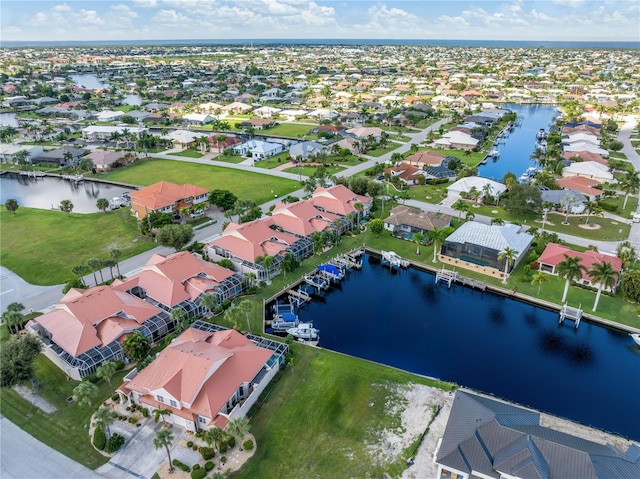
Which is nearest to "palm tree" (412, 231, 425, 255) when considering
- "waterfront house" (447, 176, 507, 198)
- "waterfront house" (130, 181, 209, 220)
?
"waterfront house" (447, 176, 507, 198)

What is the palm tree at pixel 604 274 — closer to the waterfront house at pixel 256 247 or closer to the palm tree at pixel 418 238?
the palm tree at pixel 418 238

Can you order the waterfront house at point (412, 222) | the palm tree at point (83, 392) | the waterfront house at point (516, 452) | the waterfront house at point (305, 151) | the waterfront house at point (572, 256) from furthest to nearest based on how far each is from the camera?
the waterfront house at point (305, 151), the waterfront house at point (412, 222), the waterfront house at point (572, 256), the palm tree at point (83, 392), the waterfront house at point (516, 452)

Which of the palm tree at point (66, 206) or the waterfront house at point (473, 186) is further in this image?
the waterfront house at point (473, 186)

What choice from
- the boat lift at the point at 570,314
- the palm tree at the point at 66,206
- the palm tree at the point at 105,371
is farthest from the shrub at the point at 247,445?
the palm tree at the point at 66,206

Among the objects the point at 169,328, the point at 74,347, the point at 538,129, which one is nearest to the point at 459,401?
the point at 169,328

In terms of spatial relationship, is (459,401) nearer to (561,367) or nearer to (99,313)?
(561,367)

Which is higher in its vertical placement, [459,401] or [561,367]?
[459,401]
